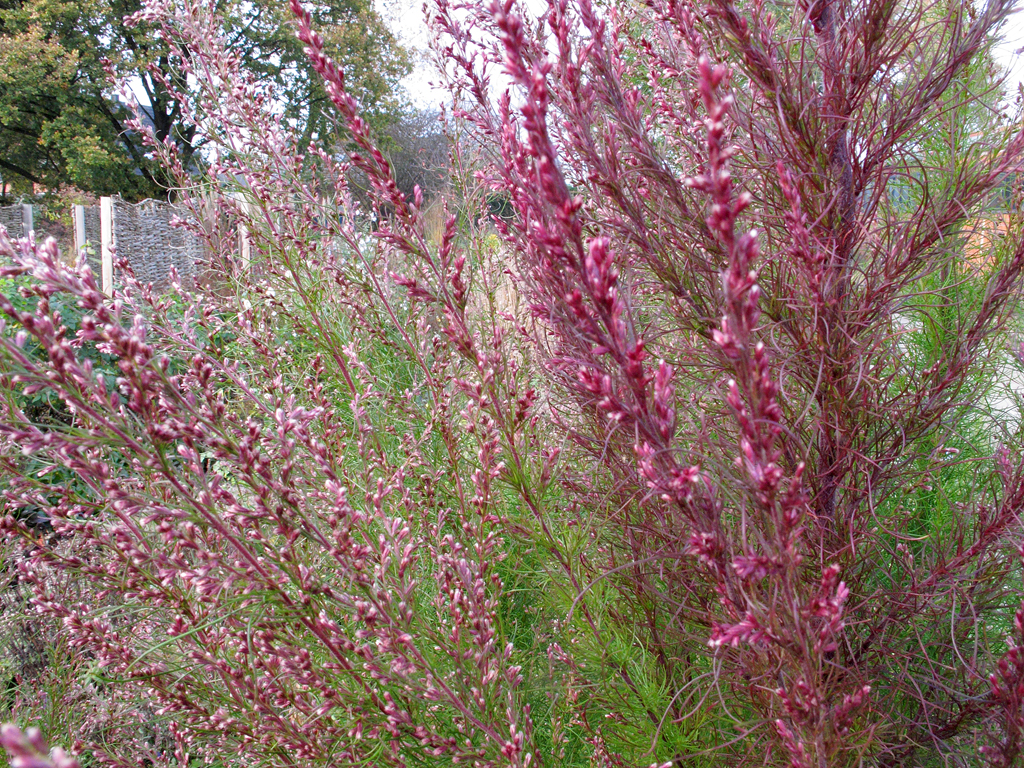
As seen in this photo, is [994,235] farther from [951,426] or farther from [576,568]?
[576,568]

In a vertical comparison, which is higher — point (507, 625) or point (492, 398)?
point (492, 398)

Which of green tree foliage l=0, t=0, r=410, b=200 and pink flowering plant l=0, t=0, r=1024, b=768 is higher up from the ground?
green tree foliage l=0, t=0, r=410, b=200

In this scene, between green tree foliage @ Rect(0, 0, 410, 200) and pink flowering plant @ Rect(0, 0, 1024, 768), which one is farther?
green tree foliage @ Rect(0, 0, 410, 200)

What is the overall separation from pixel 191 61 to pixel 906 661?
4170mm

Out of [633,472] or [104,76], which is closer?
[633,472]

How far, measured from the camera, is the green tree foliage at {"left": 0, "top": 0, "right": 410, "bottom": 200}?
22.9 meters

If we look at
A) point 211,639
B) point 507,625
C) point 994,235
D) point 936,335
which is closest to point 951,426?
point 936,335

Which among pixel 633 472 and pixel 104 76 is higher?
pixel 104 76

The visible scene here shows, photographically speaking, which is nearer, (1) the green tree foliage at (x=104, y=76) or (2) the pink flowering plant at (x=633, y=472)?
(2) the pink flowering plant at (x=633, y=472)

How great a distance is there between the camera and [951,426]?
177 centimetres

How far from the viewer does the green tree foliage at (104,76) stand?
22.9 meters

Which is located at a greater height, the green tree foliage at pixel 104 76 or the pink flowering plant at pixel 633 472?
the green tree foliage at pixel 104 76

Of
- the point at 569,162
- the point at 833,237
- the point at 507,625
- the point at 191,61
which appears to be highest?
the point at 191,61

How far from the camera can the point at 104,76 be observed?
2258cm
